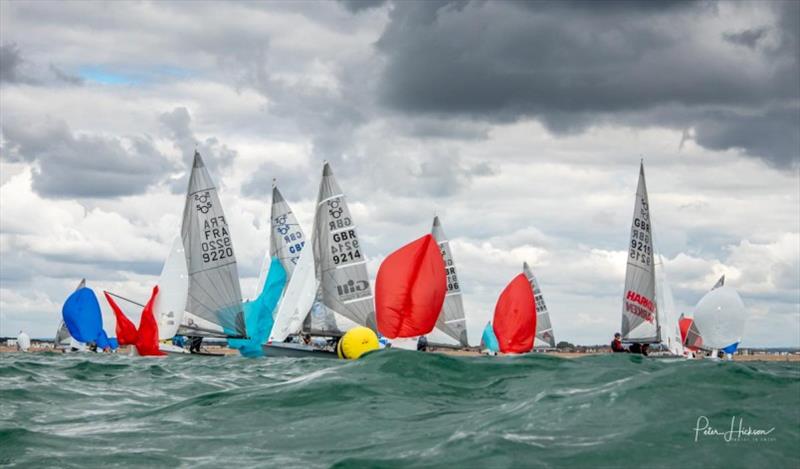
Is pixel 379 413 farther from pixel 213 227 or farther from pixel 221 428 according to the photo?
pixel 213 227

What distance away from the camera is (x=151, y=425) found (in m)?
16.0

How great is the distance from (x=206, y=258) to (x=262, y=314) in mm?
4975

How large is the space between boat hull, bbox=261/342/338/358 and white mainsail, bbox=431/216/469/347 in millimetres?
16274

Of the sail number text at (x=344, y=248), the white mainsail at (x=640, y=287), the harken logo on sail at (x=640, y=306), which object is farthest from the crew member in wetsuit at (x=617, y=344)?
the sail number text at (x=344, y=248)

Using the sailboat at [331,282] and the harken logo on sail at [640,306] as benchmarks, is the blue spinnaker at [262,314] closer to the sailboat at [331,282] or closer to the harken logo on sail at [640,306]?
the sailboat at [331,282]

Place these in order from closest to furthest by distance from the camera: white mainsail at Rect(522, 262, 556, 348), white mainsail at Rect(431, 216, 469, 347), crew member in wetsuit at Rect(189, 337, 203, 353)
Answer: crew member in wetsuit at Rect(189, 337, 203, 353), white mainsail at Rect(431, 216, 469, 347), white mainsail at Rect(522, 262, 556, 348)

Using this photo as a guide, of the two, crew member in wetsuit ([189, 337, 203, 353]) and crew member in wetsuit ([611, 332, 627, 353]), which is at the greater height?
crew member in wetsuit ([611, 332, 627, 353])

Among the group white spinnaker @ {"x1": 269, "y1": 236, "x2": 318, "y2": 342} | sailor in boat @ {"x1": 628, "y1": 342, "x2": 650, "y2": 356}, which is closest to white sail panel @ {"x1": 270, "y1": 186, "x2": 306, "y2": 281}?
white spinnaker @ {"x1": 269, "y1": 236, "x2": 318, "y2": 342}

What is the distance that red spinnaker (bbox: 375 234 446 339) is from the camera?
38.8 meters

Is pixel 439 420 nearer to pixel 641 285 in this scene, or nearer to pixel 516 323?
pixel 516 323

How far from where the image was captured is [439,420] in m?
15.0

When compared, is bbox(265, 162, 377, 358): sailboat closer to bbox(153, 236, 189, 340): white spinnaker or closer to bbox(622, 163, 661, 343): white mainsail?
bbox(153, 236, 189, 340): white spinnaker

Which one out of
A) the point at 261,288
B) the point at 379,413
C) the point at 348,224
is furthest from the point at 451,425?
the point at 261,288

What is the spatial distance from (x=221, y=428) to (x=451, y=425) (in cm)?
365
